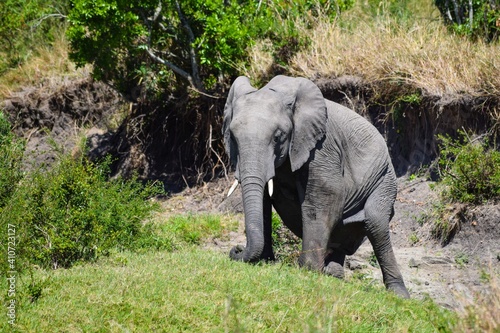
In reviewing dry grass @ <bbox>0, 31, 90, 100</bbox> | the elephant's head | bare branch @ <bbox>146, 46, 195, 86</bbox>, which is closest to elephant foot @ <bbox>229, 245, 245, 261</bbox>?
the elephant's head

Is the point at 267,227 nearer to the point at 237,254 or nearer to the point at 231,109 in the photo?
the point at 237,254

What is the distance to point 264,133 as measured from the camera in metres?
8.00

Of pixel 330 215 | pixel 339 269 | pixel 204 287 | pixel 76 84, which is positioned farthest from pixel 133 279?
pixel 76 84

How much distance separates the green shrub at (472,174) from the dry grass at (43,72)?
393 inches

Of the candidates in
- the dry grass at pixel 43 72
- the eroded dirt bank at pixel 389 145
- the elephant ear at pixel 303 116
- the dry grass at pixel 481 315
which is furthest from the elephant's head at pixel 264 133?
the dry grass at pixel 43 72

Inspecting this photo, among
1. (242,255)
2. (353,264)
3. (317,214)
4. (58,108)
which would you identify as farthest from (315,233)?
(58,108)

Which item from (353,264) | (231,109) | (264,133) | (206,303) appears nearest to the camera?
(206,303)

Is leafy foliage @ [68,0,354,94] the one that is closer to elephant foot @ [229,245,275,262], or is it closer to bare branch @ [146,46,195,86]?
bare branch @ [146,46,195,86]

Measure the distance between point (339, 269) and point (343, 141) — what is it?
1.48 metres

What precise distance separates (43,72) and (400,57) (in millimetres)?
9292

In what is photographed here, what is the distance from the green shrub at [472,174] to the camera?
11414 mm

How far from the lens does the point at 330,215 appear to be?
27.8 feet

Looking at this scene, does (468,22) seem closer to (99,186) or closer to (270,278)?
(99,186)

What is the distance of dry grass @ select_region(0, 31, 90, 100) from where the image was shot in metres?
19.1
